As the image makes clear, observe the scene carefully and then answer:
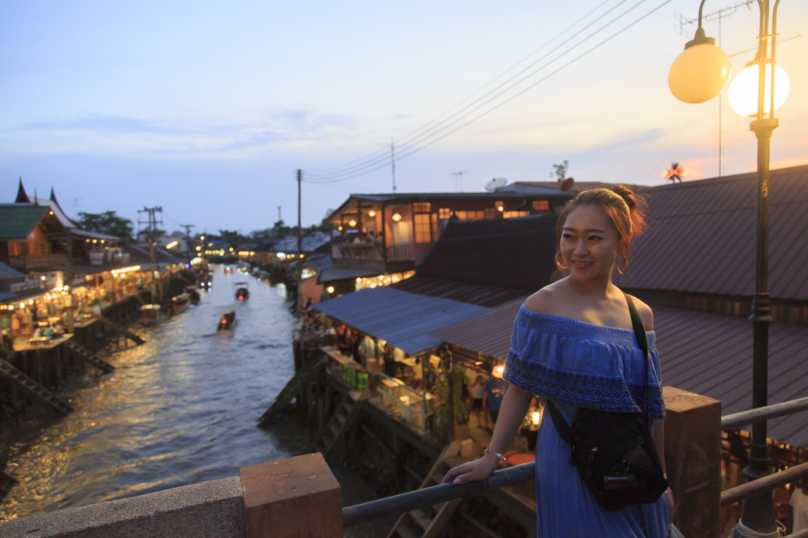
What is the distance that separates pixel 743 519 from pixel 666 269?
686 centimetres

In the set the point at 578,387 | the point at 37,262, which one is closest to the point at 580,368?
the point at 578,387

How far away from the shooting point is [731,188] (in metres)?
9.88

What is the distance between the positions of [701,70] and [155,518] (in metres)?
5.61

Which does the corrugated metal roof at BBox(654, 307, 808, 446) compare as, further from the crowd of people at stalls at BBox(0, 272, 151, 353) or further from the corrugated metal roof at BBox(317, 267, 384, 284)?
the crowd of people at stalls at BBox(0, 272, 151, 353)

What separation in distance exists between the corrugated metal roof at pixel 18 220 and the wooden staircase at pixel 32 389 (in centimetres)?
1227

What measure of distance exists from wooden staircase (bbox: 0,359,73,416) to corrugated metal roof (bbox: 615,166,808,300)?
2262 cm

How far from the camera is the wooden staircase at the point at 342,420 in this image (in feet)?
50.4

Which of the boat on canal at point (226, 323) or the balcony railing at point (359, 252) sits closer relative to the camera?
the balcony railing at point (359, 252)

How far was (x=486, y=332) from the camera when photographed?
34.9ft

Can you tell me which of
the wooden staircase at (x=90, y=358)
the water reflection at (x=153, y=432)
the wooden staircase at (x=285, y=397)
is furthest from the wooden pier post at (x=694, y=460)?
the wooden staircase at (x=90, y=358)

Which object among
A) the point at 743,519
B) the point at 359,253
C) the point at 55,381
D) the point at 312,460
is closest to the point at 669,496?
the point at 312,460

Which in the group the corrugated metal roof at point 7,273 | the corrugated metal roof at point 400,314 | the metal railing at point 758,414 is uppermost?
the metal railing at point 758,414

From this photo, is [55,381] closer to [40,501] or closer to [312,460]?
[40,501]

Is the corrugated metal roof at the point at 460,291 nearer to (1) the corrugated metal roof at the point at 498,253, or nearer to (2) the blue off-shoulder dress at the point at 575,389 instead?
(1) the corrugated metal roof at the point at 498,253
